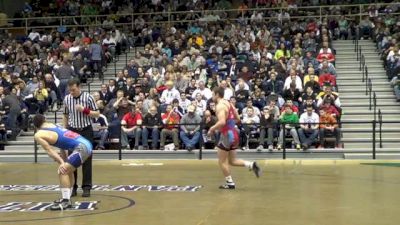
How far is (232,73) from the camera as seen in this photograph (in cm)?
2325

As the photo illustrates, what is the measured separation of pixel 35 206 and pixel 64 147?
1116mm

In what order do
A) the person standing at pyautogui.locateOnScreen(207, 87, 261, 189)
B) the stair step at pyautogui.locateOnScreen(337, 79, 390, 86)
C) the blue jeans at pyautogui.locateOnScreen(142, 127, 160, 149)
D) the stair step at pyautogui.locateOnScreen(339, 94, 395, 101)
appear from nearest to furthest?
the person standing at pyautogui.locateOnScreen(207, 87, 261, 189) → the blue jeans at pyautogui.locateOnScreen(142, 127, 160, 149) → the stair step at pyautogui.locateOnScreen(339, 94, 395, 101) → the stair step at pyautogui.locateOnScreen(337, 79, 390, 86)

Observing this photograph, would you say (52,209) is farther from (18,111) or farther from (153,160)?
(18,111)

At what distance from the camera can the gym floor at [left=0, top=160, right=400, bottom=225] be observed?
395 inches

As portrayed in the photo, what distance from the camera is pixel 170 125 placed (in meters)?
19.5

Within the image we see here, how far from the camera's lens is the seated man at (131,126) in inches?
785

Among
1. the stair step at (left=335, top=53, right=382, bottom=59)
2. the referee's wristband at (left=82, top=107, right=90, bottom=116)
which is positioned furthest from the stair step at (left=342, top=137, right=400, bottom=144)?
the referee's wristband at (left=82, top=107, right=90, bottom=116)

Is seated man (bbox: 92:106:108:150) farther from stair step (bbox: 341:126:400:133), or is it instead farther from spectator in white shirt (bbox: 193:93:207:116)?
stair step (bbox: 341:126:400:133)

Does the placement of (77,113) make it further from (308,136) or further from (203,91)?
(203,91)

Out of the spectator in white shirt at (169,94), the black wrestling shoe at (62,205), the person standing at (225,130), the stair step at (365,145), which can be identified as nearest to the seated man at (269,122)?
the stair step at (365,145)

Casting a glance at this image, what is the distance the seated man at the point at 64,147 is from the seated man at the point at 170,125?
28.1 ft

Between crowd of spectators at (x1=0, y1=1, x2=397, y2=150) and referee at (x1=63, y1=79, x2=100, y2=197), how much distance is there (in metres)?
7.10

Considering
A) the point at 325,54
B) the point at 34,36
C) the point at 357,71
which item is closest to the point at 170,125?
the point at 325,54

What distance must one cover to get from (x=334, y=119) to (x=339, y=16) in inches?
379
